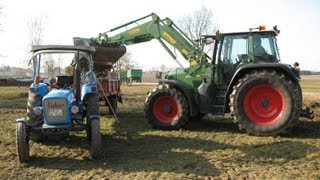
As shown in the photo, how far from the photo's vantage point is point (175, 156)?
8.34 metres

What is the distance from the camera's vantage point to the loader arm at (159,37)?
39.0ft

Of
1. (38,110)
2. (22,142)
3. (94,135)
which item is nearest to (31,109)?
(38,110)

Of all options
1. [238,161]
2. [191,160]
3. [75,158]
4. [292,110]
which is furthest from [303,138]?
[75,158]

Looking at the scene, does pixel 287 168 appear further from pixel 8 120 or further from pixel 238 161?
pixel 8 120

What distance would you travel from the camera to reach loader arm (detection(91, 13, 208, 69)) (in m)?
11.9

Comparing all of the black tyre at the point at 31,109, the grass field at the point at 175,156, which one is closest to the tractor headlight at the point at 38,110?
the black tyre at the point at 31,109

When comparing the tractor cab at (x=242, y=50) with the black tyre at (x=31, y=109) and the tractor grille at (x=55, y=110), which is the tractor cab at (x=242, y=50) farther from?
the black tyre at (x=31, y=109)

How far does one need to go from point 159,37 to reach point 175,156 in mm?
5148

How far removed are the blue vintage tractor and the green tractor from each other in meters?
2.53

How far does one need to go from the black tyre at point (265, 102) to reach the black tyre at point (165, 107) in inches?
58.5

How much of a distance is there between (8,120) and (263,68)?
26.1ft

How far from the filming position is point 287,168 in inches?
289

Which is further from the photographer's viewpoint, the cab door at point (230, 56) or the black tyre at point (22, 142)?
the cab door at point (230, 56)

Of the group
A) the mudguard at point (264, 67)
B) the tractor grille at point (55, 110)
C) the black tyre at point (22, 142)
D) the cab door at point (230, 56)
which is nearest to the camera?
the black tyre at point (22, 142)
